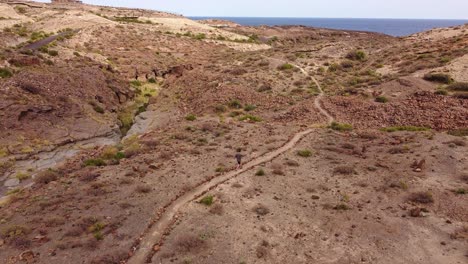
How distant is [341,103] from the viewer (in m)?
44.8

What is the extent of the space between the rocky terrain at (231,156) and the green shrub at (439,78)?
224 mm

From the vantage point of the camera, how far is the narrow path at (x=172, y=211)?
19844 mm

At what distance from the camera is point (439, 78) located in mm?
47938

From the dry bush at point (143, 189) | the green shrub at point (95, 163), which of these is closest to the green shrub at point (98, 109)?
the green shrub at point (95, 163)

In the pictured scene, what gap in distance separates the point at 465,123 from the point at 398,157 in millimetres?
11314

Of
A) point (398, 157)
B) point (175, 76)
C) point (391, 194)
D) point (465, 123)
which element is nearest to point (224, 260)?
point (391, 194)

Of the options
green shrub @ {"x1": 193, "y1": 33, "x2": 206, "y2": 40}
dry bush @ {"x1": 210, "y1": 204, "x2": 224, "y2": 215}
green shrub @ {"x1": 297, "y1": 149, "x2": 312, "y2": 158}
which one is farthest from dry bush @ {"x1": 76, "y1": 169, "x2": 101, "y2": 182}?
green shrub @ {"x1": 193, "y1": 33, "x2": 206, "y2": 40}

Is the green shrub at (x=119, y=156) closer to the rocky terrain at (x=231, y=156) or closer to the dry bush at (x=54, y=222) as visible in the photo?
the rocky terrain at (x=231, y=156)

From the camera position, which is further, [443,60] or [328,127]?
[443,60]

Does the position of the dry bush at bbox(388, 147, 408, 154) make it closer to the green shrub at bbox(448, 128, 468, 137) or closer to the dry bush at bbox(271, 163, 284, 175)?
the green shrub at bbox(448, 128, 468, 137)

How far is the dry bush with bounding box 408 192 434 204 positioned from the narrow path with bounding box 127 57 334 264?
36.7 feet

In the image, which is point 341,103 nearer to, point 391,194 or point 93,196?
point 391,194

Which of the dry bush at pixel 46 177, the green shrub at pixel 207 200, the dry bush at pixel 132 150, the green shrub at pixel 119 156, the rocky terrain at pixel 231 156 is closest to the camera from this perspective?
the rocky terrain at pixel 231 156

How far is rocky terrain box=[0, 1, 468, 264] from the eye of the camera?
68.0 ft
